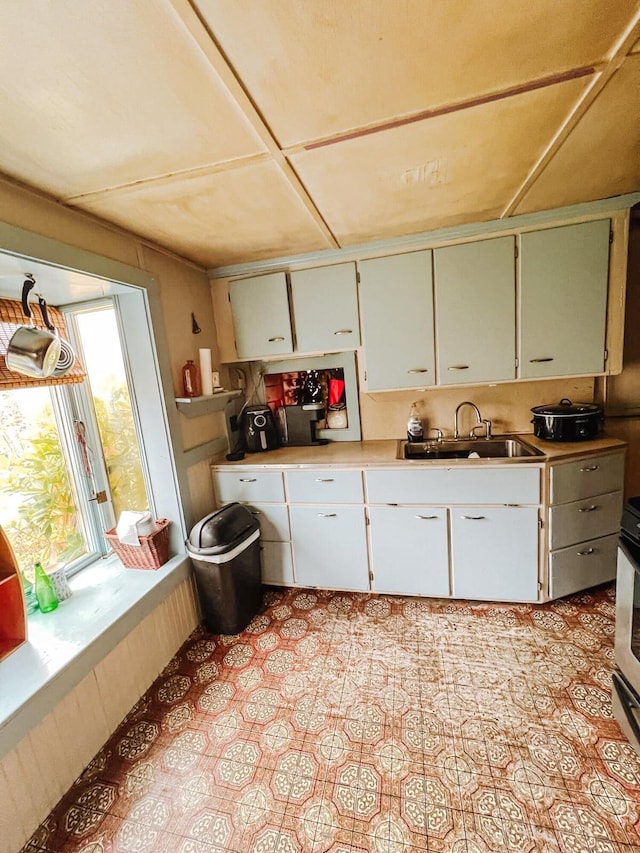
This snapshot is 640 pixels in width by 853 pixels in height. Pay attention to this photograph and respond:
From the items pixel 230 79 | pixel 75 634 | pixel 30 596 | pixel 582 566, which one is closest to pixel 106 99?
pixel 230 79

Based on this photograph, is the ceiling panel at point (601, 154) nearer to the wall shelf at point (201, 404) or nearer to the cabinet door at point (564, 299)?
the cabinet door at point (564, 299)

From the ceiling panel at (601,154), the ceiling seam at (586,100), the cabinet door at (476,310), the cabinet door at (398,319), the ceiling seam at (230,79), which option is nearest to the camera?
the ceiling seam at (230,79)

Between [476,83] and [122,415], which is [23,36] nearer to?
[476,83]

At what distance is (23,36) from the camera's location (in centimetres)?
75

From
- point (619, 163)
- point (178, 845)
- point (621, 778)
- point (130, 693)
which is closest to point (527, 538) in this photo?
point (621, 778)

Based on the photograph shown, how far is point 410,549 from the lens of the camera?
6.96ft

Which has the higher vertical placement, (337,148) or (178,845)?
(337,148)

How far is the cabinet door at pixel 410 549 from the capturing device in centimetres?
206

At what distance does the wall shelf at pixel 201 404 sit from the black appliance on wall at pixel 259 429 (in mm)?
211

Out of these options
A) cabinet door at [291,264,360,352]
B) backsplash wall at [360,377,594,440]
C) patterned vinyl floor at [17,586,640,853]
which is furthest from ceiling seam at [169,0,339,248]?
patterned vinyl floor at [17,586,640,853]

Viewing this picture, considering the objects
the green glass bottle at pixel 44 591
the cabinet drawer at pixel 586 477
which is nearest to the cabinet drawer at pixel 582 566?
the cabinet drawer at pixel 586 477

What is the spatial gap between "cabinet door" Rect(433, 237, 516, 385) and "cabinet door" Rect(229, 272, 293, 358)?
99cm

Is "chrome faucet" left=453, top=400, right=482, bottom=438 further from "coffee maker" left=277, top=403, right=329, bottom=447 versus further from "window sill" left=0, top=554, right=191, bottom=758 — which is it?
"window sill" left=0, top=554, right=191, bottom=758

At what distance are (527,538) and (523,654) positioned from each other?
58 cm
